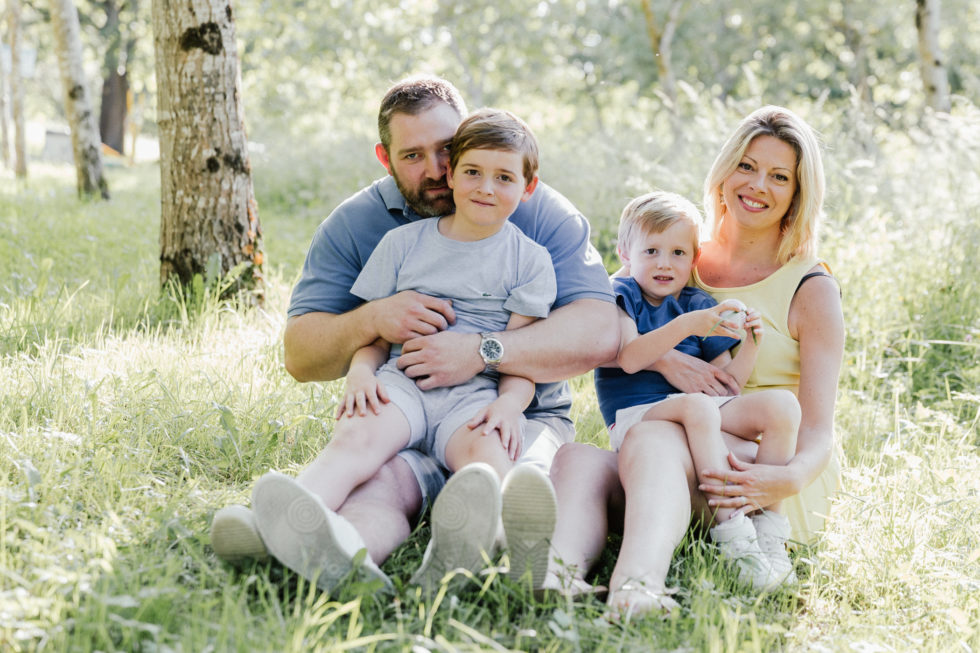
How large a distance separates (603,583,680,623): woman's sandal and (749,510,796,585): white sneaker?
1.35 feet

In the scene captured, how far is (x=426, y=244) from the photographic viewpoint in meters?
2.75

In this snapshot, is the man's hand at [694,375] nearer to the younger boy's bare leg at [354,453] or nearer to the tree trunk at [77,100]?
the younger boy's bare leg at [354,453]

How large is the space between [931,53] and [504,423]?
938 centimetres

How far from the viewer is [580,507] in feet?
8.20

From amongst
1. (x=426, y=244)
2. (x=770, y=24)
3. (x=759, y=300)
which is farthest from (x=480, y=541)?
(x=770, y=24)

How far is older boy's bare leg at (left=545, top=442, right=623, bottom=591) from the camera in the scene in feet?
7.46

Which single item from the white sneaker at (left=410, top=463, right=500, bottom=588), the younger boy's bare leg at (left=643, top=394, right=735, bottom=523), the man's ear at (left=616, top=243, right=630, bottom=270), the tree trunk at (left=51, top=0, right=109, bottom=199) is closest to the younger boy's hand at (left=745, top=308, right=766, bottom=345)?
the younger boy's bare leg at (left=643, top=394, right=735, bottom=523)

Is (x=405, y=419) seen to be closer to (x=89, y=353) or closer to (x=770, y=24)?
(x=89, y=353)

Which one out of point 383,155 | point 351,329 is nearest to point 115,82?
point 383,155

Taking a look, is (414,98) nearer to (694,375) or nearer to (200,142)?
(694,375)

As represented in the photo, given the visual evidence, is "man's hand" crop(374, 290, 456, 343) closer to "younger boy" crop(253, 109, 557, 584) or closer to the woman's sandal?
"younger boy" crop(253, 109, 557, 584)

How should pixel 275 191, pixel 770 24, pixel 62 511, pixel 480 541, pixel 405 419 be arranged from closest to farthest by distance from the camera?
pixel 480 541 → pixel 62 511 → pixel 405 419 → pixel 275 191 → pixel 770 24

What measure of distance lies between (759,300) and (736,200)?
36 centimetres

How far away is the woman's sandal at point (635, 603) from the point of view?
6.98ft
